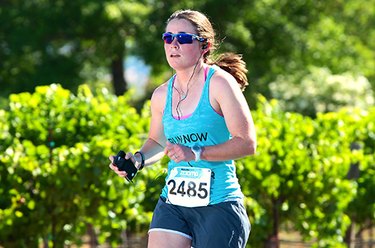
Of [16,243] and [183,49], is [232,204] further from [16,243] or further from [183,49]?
[16,243]

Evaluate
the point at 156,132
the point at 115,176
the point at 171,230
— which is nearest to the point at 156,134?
the point at 156,132

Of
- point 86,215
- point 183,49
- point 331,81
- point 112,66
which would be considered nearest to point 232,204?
point 183,49

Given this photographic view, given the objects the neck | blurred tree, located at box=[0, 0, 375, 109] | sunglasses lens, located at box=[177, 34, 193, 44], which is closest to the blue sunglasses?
sunglasses lens, located at box=[177, 34, 193, 44]

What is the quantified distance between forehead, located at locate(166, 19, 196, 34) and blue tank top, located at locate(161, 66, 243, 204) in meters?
0.19

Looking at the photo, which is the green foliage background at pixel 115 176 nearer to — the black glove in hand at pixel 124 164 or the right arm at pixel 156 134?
the right arm at pixel 156 134

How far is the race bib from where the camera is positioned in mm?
3711

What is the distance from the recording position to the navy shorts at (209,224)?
12.2ft

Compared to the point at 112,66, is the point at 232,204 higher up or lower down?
lower down

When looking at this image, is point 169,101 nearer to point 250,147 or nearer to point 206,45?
point 206,45

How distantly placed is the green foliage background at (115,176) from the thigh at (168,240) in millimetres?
2095

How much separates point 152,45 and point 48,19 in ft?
7.64

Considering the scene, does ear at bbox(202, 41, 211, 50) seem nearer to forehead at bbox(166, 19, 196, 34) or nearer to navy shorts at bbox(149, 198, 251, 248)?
forehead at bbox(166, 19, 196, 34)

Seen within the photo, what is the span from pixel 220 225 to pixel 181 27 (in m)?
0.80

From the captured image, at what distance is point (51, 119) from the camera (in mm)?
6168
